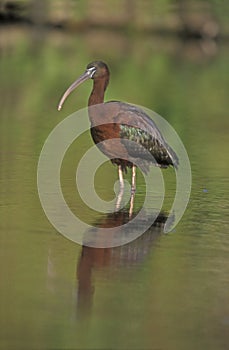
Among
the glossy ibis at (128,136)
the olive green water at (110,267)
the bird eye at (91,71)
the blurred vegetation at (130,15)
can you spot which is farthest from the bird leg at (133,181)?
the blurred vegetation at (130,15)

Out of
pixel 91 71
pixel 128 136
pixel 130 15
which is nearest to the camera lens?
pixel 128 136

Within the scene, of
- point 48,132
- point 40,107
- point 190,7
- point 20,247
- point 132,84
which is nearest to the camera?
point 20,247

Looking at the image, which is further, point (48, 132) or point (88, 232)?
point (48, 132)

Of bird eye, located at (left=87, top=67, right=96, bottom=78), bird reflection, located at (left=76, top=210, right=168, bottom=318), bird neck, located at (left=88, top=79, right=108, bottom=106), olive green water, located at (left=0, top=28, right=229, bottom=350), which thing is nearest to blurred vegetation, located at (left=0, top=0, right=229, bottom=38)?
olive green water, located at (left=0, top=28, right=229, bottom=350)

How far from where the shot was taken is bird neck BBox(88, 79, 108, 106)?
36.2 feet

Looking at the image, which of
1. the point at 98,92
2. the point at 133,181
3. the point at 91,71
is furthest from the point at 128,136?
the point at 91,71

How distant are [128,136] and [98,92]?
63cm

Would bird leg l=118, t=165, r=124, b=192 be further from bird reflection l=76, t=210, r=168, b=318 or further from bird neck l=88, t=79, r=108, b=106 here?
bird reflection l=76, t=210, r=168, b=318

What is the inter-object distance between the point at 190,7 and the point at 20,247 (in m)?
28.3

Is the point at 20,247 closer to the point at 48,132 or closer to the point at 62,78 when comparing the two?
the point at 48,132

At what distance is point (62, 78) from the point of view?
22297 millimetres

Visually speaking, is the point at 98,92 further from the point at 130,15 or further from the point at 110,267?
the point at 130,15

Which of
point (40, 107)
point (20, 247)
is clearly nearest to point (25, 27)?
point (40, 107)

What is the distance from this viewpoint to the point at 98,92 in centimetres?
1114
